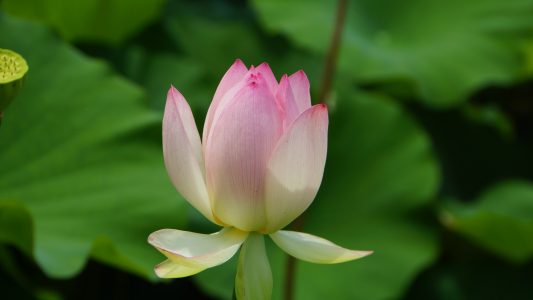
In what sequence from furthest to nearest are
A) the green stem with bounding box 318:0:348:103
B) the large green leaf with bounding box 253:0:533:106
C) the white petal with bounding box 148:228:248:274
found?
the large green leaf with bounding box 253:0:533:106 → the green stem with bounding box 318:0:348:103 → the white petal with bounding box 148:228:248:274

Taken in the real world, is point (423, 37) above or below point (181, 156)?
above

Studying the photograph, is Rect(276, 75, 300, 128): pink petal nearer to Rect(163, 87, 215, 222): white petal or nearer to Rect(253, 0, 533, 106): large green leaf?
Rect(163, 87, 215, 222): white petal

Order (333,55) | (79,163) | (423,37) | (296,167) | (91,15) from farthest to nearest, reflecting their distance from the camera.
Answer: (423,37)
(91,15)
(333,55)
(79,163)
(296,167)

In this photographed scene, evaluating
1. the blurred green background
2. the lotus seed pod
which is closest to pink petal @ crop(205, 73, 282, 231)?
the lotus seed pod

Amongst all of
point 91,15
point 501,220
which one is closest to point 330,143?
point 501,220

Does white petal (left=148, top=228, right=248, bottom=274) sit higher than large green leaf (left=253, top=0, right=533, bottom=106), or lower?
lower

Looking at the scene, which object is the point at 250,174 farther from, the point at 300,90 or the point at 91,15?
the point at 91,15

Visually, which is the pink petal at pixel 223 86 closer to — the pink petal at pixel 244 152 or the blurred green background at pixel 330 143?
the pink petal at pixel 244 152
